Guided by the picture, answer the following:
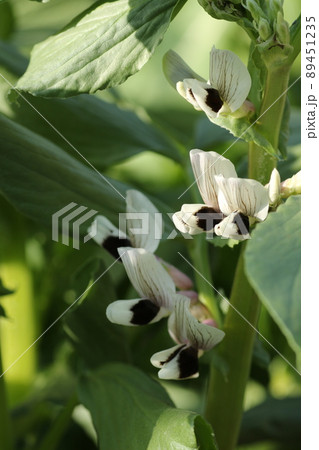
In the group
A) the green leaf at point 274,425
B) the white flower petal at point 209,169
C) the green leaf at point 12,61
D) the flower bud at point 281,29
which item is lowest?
the green leaf at point 274,425

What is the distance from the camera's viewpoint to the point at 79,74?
1.66ft

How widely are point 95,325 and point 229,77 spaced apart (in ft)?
0.97

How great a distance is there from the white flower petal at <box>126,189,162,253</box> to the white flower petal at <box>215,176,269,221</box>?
3.8 inches

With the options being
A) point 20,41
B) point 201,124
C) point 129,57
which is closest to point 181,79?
point 129,57

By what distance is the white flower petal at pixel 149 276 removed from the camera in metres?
0.52

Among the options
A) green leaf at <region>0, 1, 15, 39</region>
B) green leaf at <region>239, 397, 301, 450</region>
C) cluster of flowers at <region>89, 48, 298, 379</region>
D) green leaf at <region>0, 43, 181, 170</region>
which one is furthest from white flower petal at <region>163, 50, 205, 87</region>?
green leaf at <region>0, 1, 15, 39</region>

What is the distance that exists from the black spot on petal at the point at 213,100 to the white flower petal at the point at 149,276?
0.11 meters

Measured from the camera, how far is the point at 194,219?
48 centimetres

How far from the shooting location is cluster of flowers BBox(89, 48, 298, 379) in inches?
18.3

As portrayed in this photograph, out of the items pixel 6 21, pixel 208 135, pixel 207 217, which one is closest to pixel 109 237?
pixel 207 217

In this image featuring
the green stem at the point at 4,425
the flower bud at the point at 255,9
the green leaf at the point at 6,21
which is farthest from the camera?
the green leaf at the point at 6,21

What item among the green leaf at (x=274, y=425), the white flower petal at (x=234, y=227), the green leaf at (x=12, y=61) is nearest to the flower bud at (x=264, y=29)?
the white flower petal at (x=234, y=227)

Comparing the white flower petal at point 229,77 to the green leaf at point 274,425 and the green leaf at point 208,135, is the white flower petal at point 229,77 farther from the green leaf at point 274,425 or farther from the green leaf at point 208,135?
the green leaf at point 274,425

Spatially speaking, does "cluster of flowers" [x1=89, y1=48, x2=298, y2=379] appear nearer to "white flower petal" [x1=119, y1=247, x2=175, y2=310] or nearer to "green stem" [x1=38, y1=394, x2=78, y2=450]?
"white flower petal" [x1=119, y1=247, x2=175, y2=310]
